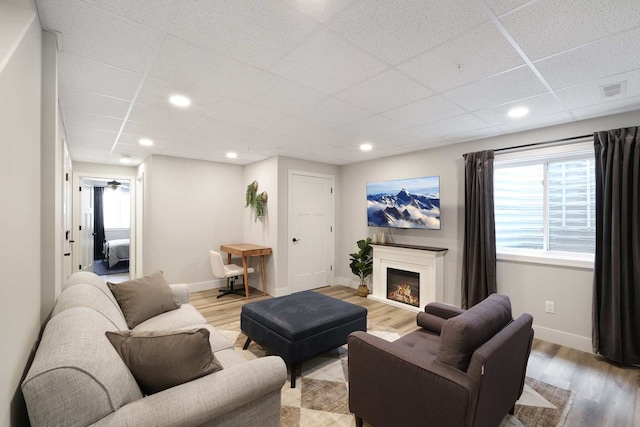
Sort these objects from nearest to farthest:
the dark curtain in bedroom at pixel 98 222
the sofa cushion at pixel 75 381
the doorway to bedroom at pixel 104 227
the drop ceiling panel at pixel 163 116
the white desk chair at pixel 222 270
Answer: the sofa cushion at pixel 75 381
the drop ceiling panel at pixel 163 116
the white desk chair at pixel 222 270
the doorway to bedroom at pixel 104 227
the dark curtain in bedroom at pixel 98 222

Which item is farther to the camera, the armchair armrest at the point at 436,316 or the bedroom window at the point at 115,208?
the bedroom window at the point at 115,208

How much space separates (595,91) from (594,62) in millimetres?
612

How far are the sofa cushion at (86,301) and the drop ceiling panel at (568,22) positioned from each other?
280 centimetres

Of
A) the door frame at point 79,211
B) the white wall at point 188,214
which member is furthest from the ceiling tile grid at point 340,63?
the door frame at point 79,211

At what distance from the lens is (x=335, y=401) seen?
220 cm

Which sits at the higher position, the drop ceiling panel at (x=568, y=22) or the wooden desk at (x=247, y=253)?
the drop ceiling panel at (x=568, y=22)

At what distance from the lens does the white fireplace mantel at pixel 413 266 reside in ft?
13.5

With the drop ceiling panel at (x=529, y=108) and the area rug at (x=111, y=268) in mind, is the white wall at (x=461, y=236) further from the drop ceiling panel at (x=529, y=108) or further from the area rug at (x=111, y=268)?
the area rug at (x=111, y=268)

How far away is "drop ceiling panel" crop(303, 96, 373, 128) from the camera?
266cm

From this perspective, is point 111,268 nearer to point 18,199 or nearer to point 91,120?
point 91,120

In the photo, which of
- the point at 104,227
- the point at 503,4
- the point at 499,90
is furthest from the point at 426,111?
the point at 104,227

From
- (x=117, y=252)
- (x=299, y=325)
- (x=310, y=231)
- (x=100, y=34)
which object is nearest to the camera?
(x=100, y=34)

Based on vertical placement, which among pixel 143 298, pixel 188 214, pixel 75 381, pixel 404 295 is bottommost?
pixel 404 295

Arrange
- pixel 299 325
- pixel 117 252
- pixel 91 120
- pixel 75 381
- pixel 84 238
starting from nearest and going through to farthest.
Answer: pixel 75 381, pixel 299 325, pixel 91 120, pixel 84 238, pixel 117 252
